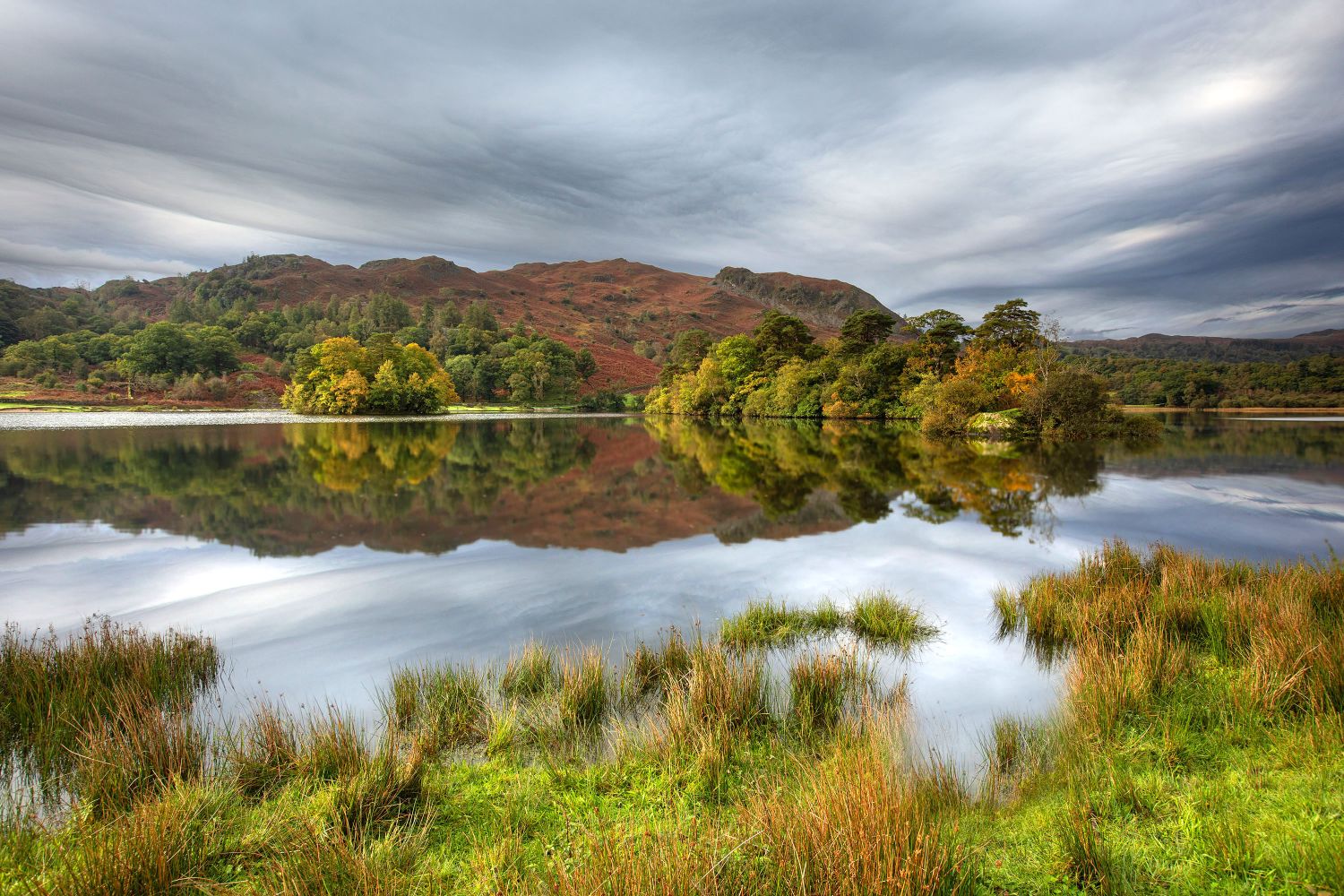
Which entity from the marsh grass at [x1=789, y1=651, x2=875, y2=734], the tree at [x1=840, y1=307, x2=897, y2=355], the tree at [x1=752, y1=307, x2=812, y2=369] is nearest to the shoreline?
the tree at [x1=840, y1=307, x2=897, y2=355]

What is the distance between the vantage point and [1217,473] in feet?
57.7

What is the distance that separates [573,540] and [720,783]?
7.63 meters

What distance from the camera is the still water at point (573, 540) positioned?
5984 mm

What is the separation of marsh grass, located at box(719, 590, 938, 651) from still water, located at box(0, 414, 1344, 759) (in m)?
0.43

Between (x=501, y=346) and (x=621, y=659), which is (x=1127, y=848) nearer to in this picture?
(x=621, y=659)

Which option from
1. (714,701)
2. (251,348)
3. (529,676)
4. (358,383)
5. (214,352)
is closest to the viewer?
(714,701)

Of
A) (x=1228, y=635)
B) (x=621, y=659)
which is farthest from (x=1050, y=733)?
(x=621, y=659)

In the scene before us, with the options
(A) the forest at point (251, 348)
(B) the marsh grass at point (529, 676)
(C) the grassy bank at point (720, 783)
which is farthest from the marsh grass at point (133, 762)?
(A) the forest at point (251, 348)

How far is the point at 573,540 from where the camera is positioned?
1084cm

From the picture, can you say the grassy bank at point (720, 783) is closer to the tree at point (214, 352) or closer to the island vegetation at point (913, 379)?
the island vegetation at point (913, 379)

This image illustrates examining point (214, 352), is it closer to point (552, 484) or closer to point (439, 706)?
point (552, 484)

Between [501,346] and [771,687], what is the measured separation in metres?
95.4

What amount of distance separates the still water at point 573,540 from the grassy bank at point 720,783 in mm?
702

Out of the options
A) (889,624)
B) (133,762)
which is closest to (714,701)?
(889,624)
